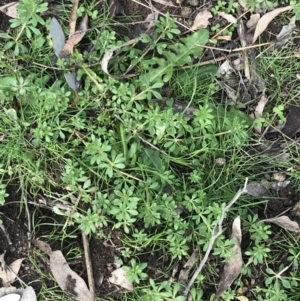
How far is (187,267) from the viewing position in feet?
7.57

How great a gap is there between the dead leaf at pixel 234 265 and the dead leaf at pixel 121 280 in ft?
1.27

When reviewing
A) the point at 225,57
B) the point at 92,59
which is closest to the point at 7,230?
the point at 92,59

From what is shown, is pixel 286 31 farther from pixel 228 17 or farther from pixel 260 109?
pixel 260 109

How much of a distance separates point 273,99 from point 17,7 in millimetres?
1225

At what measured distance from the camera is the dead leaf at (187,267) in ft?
7.53

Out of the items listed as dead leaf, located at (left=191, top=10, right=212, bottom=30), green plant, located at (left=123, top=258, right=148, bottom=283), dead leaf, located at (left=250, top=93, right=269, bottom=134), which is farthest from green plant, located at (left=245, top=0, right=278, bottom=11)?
green plant, located at (left=123, top=258, right=148, bottom=283)

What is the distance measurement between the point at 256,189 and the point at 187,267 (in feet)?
1.54

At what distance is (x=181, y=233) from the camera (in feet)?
7.38

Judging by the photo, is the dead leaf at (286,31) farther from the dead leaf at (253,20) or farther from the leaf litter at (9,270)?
the leaf litter at (9,270)

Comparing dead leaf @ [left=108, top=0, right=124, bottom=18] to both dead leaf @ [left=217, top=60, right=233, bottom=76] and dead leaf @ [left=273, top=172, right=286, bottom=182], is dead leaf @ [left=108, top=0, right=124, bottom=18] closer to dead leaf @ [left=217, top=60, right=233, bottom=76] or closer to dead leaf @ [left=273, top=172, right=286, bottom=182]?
dead leaf @ [left=217, top=60, right=233, bottom=76]

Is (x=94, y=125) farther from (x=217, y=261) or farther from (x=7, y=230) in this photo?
(x=217, y=261)

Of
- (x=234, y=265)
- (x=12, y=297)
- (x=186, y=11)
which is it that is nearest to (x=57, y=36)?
(x=186, y=11)

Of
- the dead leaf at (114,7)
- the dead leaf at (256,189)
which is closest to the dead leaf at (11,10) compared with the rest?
the dead leaf at (114,7)

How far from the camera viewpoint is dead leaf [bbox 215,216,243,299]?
2285mm
